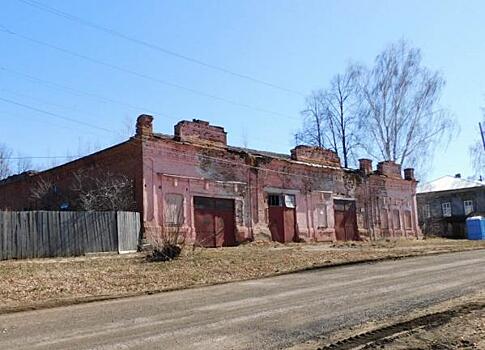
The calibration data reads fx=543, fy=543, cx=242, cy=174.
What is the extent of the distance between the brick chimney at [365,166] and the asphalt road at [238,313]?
79.8 feet

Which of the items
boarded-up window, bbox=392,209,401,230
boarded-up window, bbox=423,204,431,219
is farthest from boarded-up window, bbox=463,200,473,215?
boarded-up window, bbox=392,209,401,230

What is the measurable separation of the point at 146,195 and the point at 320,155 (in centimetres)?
1514

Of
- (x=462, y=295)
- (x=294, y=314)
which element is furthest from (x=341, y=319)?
(x=462, y=295)

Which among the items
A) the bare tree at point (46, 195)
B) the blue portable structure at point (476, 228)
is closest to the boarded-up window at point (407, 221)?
the blue portable structure at point (476, 228)

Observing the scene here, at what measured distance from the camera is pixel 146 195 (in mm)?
25125

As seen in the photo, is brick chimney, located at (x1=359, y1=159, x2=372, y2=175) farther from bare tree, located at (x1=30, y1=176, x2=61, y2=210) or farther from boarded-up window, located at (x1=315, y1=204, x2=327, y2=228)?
bare tree, located at (x1=30, y1=176, x2=61, y2=210)

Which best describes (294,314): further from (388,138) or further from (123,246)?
(388,138)

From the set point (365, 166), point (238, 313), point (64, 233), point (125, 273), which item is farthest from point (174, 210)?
point (365, 166)

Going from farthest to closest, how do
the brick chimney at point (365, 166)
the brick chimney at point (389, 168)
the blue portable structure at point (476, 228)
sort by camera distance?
1. the blue portable structure at point (476, 228)
2. the brick chimney at point (389, 168)
3. the brick chimney at point (365, 166)

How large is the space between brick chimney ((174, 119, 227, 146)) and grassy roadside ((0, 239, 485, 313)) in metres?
7.14

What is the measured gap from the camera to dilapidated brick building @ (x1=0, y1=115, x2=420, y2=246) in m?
25.7

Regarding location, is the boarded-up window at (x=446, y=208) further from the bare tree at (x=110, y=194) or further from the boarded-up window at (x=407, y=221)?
the bare tree at (x=110, y=194)

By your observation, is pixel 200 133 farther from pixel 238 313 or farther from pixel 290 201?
pixel 238 313

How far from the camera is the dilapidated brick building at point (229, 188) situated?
25.7m
